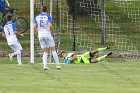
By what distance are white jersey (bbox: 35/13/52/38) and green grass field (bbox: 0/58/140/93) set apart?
109 centimetres

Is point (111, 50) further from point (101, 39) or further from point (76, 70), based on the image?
point (76, 70)

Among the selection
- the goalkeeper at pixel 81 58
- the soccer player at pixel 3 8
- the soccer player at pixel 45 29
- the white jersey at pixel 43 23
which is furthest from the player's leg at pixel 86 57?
the soccer player at pixel 3 8

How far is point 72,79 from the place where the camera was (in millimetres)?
14234

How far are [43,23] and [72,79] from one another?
2.43 metres

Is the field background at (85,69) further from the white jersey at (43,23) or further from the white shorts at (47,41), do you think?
the white jersey at (43,23)

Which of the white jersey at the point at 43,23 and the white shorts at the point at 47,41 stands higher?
the white jersey at the point at 43,23

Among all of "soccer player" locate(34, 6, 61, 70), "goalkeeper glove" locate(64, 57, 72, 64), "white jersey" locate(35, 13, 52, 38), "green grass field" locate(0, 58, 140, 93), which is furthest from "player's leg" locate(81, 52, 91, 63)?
"white jersey" locate(35, 13, 52, 38)

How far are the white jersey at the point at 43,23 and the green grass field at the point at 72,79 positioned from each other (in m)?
1.09

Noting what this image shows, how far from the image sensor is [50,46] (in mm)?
16109

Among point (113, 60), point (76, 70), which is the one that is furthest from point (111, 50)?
point (76, 70)

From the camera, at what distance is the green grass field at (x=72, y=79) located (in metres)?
12.4

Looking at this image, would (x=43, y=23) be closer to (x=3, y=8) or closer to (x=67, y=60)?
(x=67, y=60)

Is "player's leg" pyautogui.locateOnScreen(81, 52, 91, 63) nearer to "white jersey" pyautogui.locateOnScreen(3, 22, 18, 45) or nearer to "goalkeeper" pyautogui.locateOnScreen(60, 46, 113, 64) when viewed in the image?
"goalkeeper" pyautogui.locateOnScreen(60, 46, 113, 64)

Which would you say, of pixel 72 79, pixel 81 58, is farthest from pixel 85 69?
pixel 72 79
